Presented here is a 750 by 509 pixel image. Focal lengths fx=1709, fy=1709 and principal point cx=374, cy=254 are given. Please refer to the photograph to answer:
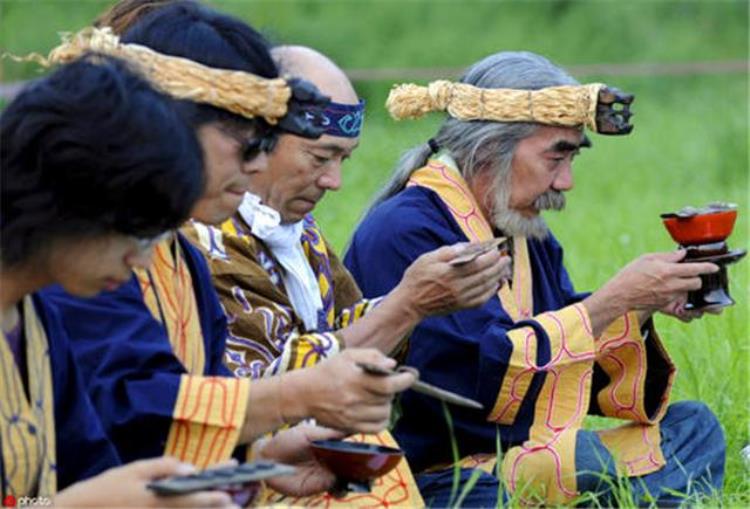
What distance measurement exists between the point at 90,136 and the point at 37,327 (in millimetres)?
528

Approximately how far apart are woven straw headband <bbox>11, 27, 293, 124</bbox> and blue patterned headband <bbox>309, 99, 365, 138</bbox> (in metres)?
0.55

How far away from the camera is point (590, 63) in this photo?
16.1 metres

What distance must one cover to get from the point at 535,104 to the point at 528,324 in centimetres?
67

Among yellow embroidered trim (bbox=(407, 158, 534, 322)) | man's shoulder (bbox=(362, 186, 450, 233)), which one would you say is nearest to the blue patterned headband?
man's shoulder (bbox=(362, 186, 450, 233))

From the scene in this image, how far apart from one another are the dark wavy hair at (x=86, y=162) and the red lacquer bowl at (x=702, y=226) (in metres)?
2.13

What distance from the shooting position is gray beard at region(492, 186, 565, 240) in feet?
16.4

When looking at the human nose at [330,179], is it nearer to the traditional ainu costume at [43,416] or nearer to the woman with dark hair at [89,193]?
the traditional ainu costume at [43,416]

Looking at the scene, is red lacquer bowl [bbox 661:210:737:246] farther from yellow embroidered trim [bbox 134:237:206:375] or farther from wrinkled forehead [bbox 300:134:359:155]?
yellow embroidered trim [bbox 134:237:206:375]

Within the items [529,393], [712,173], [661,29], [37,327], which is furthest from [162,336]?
[661,29]

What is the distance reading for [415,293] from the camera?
13.9 ft

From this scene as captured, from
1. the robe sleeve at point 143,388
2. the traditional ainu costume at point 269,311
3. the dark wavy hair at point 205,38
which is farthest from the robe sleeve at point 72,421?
the dark wavy hair at point 205,38

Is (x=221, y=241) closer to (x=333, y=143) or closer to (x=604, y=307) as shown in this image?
(x=333, y=143)

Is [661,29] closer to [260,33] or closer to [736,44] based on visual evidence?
[736,44]

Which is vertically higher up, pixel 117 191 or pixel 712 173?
pixel 117 191
